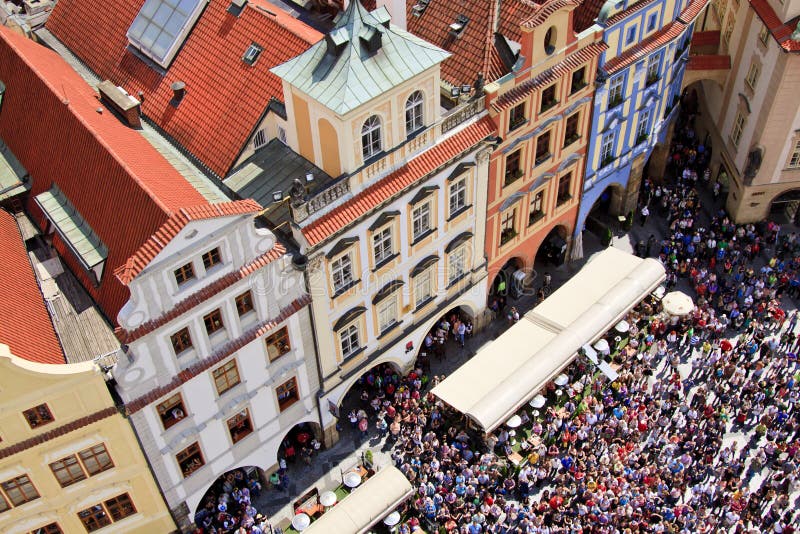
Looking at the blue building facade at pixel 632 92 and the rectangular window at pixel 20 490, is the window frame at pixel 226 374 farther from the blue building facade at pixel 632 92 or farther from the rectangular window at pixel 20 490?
the blue building facade at pixel 632 92

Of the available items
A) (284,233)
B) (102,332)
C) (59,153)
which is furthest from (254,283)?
(59,153)

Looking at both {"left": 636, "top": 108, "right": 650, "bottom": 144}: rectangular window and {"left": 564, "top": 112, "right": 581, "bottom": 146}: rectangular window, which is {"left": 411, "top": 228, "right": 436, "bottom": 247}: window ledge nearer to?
{"left": 564, "top": 112, "right": 581, "bottom": 146}: rectangular window

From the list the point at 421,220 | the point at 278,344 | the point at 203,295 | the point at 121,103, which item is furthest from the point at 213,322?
the point at 121,103

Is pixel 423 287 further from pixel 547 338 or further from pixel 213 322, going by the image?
pixel 213 322

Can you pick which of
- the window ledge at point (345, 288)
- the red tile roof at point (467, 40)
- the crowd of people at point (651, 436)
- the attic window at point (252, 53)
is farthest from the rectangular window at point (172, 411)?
the red tile roof at point (467, 40)

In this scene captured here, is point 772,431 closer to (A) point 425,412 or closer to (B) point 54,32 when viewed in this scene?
(A) point 425,412

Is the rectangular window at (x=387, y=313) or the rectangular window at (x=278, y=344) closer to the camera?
the rectangular window at (x=278, y=344)
